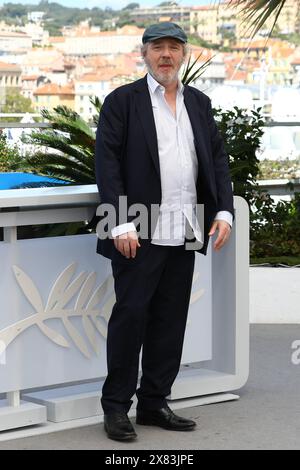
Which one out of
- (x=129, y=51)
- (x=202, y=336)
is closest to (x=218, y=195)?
(x=202, y=336)

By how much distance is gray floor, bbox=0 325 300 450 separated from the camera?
180 inches

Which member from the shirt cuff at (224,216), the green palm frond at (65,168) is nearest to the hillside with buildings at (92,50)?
the green palm frond at (65,168)

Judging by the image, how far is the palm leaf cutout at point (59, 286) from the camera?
4.75m

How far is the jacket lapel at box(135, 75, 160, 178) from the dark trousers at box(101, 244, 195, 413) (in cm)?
41

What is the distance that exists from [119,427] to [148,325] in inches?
19.9

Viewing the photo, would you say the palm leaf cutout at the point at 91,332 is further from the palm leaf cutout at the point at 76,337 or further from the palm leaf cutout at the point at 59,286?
the palm leaf cutout at the point at 59,286

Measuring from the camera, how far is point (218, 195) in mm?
4871

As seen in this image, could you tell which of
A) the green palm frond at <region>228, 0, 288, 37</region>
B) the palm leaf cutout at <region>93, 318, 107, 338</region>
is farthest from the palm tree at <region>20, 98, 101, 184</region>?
the palm leaf cutout at <region>93, 318, 107, 338</region>

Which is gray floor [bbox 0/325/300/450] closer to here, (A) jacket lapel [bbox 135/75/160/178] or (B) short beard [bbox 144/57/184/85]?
(A) jacket lapel [bbox 135/75/160/178]

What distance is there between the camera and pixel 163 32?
4.55 metres

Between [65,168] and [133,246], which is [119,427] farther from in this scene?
[65,168]

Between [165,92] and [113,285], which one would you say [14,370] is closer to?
[113,285]

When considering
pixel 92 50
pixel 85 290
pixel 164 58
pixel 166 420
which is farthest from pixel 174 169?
pixel 92 50
